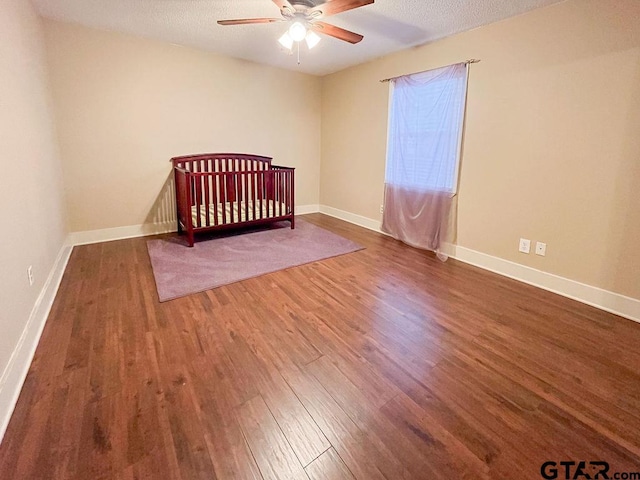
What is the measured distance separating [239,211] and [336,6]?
2372mm

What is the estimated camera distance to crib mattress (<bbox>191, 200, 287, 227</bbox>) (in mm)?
3633

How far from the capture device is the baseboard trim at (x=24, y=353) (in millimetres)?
1252

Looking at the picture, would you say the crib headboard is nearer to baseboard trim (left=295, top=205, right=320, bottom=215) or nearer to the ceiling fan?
baseboard trim (left=295, top=205, right=320, bottom=215)

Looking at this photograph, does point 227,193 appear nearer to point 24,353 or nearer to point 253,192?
point 253,192

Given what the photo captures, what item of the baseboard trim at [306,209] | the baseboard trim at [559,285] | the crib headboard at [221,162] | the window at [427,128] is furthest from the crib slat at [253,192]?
the baseboard trim at [559,285]

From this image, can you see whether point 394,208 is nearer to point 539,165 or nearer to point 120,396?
point 539,165

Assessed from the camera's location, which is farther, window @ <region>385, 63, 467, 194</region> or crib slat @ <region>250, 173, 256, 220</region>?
crib slat @ <region>250, 173, 256, 220</region>

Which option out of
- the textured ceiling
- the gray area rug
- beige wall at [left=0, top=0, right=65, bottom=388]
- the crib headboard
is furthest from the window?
beige wall at [left=0, top=0, right=65, bottom=388]

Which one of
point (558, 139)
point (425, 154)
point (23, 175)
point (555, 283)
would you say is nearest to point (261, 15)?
point (425, 154)

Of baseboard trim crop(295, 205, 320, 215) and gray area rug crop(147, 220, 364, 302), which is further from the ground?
baseboard trim crop(295, 205, 320, 215)

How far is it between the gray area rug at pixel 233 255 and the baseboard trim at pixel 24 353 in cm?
68

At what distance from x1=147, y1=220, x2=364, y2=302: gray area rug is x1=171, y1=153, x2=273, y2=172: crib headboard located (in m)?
0.99

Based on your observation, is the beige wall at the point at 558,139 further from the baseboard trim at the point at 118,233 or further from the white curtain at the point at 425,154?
the baseboard trim at the point at 118,233

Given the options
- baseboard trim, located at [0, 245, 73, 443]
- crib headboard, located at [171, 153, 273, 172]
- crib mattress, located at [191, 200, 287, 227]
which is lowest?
baseboard trim, located at [0, 245, 73, 443]
